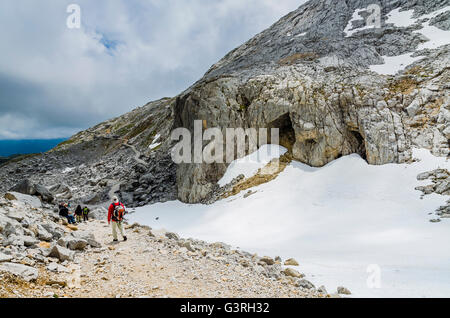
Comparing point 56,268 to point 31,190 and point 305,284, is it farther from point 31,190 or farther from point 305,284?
point 31,190

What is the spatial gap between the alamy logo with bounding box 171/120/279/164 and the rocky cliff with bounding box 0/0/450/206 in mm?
869

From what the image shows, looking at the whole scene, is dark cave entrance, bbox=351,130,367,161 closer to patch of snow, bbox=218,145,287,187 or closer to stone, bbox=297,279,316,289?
patch of snow, bbox=218,145,287,187

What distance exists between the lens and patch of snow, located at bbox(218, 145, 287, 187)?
28.9 m

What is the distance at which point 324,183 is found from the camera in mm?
22969

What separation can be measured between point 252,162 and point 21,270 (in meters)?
24.9

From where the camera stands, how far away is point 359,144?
2495 centimetres

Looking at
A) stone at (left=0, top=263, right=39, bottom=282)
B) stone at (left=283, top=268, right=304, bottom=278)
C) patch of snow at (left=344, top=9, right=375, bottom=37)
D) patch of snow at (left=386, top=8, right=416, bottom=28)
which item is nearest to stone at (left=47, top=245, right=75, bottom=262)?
stone at (left=0, top=263, right=39, bottom=282)

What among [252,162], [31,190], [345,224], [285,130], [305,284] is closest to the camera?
[305,284]

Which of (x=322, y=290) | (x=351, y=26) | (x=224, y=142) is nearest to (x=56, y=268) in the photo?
(x=322, y=290)

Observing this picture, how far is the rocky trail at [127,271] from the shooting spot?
6.20 m
